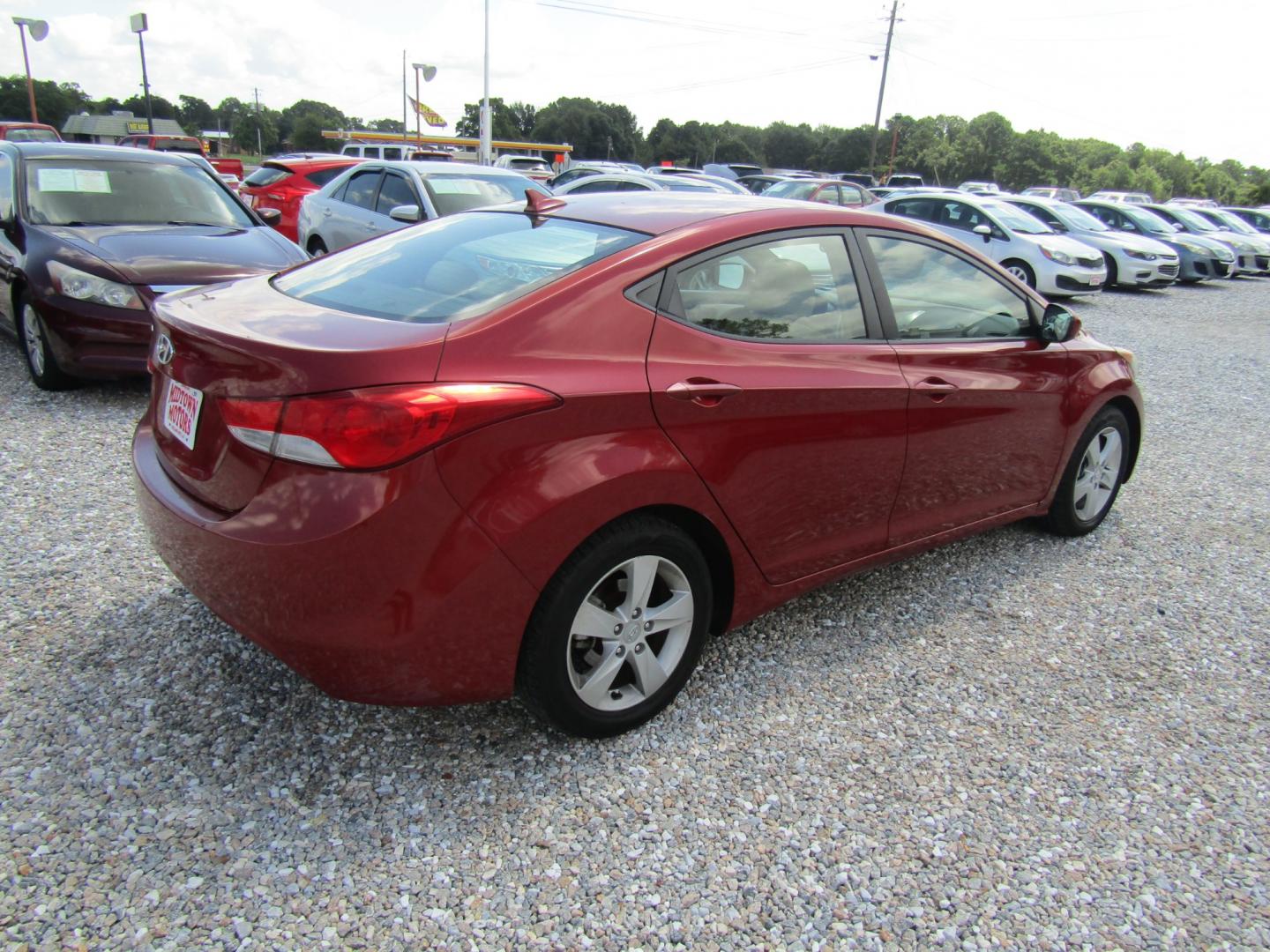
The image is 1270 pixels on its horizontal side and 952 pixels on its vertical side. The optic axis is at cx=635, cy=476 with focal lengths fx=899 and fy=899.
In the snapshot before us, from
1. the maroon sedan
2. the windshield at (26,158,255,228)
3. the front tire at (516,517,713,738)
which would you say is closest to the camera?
the front tire at (516,517,713,738)

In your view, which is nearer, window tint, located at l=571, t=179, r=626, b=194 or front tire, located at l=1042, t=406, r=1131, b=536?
front tire, located at l=1042, t=406, r=1131, b=536

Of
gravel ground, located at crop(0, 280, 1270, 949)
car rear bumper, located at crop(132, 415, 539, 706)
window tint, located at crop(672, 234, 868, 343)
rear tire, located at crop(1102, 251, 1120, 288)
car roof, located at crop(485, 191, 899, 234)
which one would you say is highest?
car roof, located at crop(485, 191, 899, 234)

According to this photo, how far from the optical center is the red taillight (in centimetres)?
206

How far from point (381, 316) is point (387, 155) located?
37515 millimetres

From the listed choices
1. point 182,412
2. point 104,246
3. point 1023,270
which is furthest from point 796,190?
point 182,412

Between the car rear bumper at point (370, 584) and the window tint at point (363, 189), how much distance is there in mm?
7998

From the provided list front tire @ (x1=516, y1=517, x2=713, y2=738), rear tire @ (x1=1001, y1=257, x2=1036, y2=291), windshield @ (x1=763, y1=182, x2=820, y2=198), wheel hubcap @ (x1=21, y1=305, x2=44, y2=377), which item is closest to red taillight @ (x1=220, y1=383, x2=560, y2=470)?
front tire @ (x1=516, y1=517, x2=713, y2=738)

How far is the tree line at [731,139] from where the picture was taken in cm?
8131

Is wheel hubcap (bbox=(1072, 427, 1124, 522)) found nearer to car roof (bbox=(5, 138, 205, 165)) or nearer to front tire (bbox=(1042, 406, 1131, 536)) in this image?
front tire (bbox=(1042, 406, 1131, 536))

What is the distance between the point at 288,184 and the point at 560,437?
1265cm

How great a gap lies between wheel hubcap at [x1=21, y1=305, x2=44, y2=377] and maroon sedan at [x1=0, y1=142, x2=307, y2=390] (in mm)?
11

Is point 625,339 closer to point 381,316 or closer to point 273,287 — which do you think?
point 381,316

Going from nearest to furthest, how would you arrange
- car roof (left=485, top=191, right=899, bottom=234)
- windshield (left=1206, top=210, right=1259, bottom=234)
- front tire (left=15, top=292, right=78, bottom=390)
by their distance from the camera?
1. car roof (left=485, top=191, right=899, bottom=234)
2. front tire (left=15, top=292, right=78, bottom=390)
3. windshield (left=1206, top=210, right=1259, bottom=234)

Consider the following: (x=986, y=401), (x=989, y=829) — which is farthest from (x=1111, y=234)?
(x=989, y=829)
